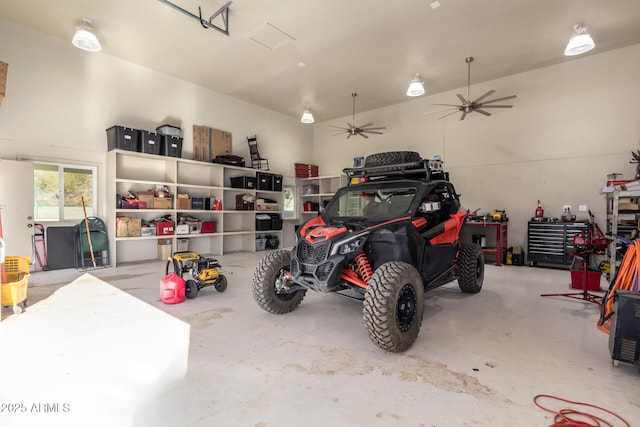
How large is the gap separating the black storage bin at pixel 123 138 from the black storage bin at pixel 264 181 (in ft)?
9.48

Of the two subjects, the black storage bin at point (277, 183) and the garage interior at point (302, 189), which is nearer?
the garage interior at point (302, 189)

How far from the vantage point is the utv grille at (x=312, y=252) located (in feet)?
8.36

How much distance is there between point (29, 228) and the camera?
15.9 feet

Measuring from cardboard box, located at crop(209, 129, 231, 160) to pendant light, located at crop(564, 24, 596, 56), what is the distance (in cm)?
696

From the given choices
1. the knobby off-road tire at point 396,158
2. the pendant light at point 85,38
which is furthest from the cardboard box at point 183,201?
the knobby off-road tire at point 396,158

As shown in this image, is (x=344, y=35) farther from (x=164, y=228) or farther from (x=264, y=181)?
(x=164, y=228)

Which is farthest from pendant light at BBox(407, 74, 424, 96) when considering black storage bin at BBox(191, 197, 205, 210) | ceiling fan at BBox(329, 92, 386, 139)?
black storage bin at BBox(191, 197, 205, 210)

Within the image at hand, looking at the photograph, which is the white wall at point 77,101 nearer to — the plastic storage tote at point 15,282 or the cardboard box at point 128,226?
the cardboard box at point 128,226

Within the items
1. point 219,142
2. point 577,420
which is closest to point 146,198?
point 219,142

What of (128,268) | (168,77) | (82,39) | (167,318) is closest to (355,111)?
(168,77)

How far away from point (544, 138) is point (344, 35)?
4559mm

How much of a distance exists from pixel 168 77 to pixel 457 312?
7.22 m

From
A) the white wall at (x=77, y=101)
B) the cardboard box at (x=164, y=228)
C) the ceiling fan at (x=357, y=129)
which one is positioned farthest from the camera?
the ceiling fan at (x=357, y=129)

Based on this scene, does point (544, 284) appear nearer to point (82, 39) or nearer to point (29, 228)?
point (82, 39)
